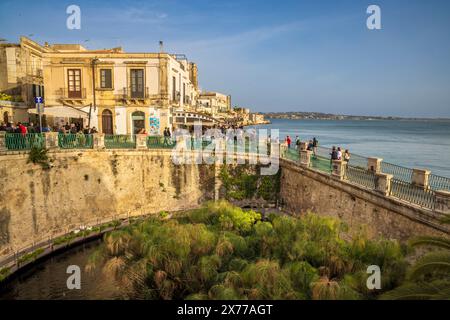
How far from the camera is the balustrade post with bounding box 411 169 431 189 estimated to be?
11.2 metres

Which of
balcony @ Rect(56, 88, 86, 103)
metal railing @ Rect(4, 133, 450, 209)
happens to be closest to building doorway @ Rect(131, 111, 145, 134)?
balcony @ Rect(56, 88, 86, 103)

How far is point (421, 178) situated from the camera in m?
11.3

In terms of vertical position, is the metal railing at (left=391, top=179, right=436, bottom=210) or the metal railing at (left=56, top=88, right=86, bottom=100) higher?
the metal railing at (left=56, top=88, right=86, bottom=100)

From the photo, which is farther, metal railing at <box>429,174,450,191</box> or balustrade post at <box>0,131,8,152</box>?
balustrade post at <box>0,131,8,152</box>

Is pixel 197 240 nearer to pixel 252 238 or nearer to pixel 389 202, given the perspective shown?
pixel 252 238

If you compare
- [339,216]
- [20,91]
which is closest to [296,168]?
[339,216]

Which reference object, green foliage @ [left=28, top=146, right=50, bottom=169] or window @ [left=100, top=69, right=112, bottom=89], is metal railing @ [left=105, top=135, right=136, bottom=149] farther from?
window @ [left=100, top=69, right=112, bottom=89]

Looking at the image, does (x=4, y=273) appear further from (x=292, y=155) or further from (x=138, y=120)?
(x=292, y=155)

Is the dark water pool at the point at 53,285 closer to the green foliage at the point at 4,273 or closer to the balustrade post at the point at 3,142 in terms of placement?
the green foliage at the point at 4,273

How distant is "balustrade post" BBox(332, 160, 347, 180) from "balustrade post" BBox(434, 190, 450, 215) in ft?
15.4

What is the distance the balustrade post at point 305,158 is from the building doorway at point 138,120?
1304 centimetres

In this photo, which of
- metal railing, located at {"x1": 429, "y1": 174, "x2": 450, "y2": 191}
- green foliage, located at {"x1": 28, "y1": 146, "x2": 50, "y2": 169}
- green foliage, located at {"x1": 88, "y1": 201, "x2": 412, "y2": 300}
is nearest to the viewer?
green foliage, located at {"x1": 88, "y1": 201, "x2": 412, "y2": 300}

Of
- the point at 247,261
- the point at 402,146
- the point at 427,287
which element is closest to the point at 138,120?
the point at 247,261

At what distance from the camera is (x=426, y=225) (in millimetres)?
10297
